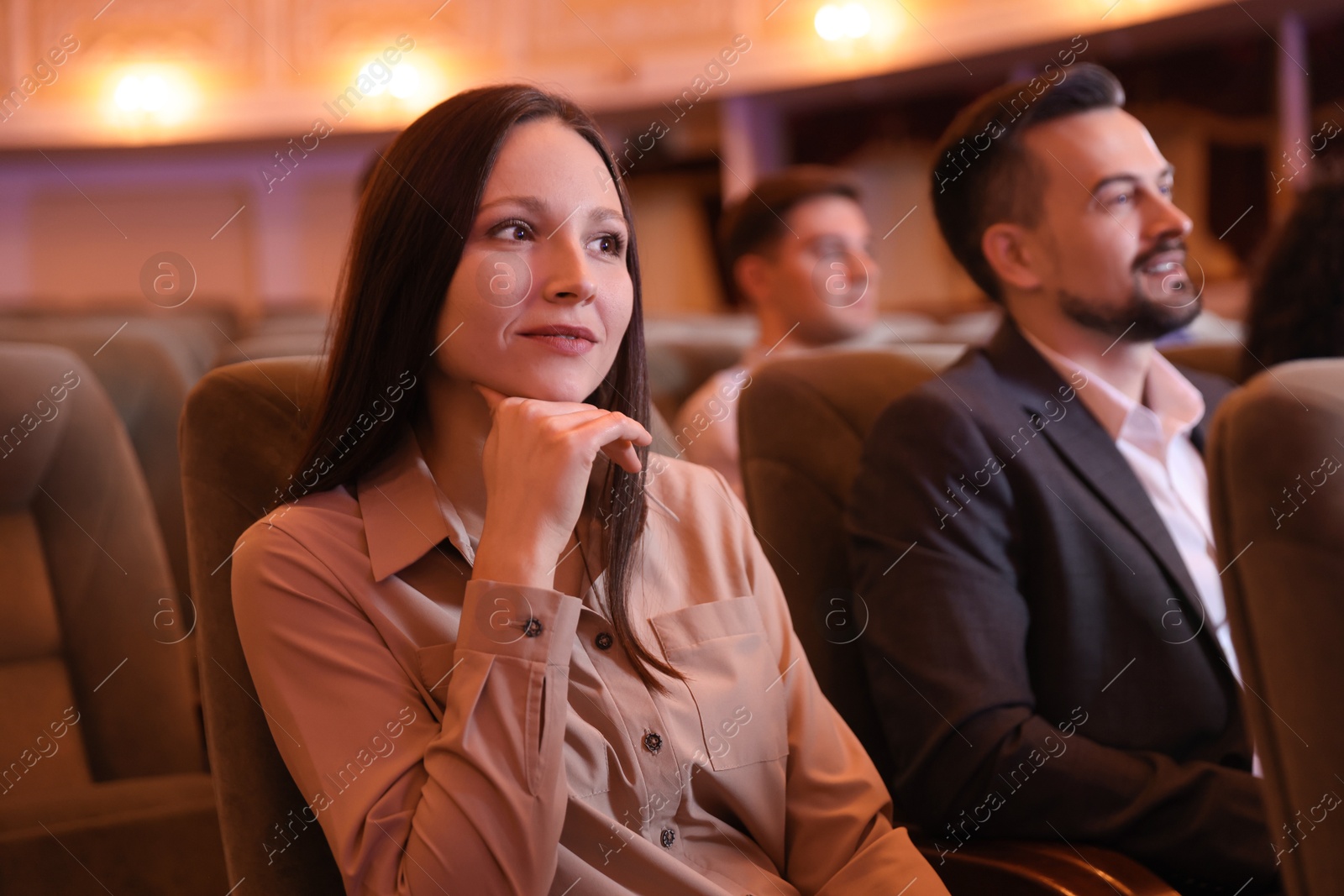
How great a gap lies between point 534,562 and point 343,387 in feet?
0.87

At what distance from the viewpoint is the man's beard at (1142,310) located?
144cm

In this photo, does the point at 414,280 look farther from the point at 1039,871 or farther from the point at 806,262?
the point at 806,262

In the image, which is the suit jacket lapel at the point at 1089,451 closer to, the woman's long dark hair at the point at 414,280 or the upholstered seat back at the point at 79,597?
the woman's long dark hair at the point at 414,280

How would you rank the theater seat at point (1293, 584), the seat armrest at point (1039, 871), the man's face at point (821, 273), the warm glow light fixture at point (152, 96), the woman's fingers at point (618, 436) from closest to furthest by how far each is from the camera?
the theater seat at point (1293, 584)
the woman's fingers at point (618, 436)
the seat armrest at point (1039, 871)
the man's face at point (821, 273)
the warm glow light fixture at point (152, 96)

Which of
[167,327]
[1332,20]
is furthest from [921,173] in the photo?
[167,327]

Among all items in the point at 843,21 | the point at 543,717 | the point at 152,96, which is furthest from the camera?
the point at 152,96

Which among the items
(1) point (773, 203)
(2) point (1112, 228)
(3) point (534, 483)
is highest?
(1) point (773, 203)

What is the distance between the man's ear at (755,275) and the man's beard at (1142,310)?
1.38m

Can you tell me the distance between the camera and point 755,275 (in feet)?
9.39

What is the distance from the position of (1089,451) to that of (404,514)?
862 millimetres

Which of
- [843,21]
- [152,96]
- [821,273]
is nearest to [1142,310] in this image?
[821,273]

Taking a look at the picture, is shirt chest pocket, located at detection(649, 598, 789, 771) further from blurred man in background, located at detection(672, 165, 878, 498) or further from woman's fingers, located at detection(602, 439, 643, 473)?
blurred man in background, located at detection(672, 165, 878, 498)

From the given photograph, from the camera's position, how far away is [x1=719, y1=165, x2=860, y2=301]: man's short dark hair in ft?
9.33

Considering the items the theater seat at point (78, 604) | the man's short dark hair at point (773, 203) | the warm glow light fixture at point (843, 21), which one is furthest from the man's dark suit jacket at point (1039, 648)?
the warm glow light fixture at point (843, 21)
